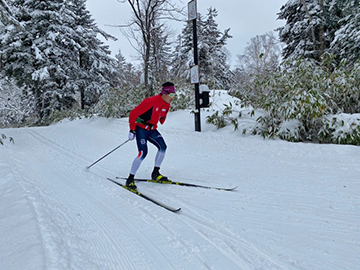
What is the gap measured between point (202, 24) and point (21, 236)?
2452 centimetres

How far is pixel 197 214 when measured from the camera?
118 inches

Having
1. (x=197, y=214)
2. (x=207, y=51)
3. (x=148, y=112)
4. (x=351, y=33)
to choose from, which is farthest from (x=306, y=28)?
(x=197, y=214)

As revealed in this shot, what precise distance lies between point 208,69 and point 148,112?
751 inches

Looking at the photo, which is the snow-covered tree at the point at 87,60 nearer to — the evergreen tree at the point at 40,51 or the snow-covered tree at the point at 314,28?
the evergreen tree at the point at 40,51

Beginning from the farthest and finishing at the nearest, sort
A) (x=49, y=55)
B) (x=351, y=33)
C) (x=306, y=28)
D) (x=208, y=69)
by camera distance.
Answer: (x=208, y=69) → (x=49, y=55) → (x=306, y=28) → (x=351, y=33)

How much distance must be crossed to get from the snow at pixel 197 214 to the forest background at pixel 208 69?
0.78 m

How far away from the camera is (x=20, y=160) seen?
590 centimetres

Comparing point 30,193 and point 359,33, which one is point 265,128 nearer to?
point 30,193

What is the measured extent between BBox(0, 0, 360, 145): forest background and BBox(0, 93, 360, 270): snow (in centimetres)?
78

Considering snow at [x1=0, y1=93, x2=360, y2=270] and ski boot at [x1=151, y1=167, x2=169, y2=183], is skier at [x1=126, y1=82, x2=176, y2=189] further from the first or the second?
snow at [x1=0, y1=93, x2=360, y2=270]

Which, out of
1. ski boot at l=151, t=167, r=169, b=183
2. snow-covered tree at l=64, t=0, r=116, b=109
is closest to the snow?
ski boot at l=151, t=167, r=169, b=183

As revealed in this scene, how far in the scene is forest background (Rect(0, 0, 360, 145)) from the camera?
18.5ft

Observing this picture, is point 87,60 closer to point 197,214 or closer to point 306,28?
point 306,28

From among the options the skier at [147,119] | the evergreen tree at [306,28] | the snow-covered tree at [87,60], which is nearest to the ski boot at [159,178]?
the skier at [147,119]
